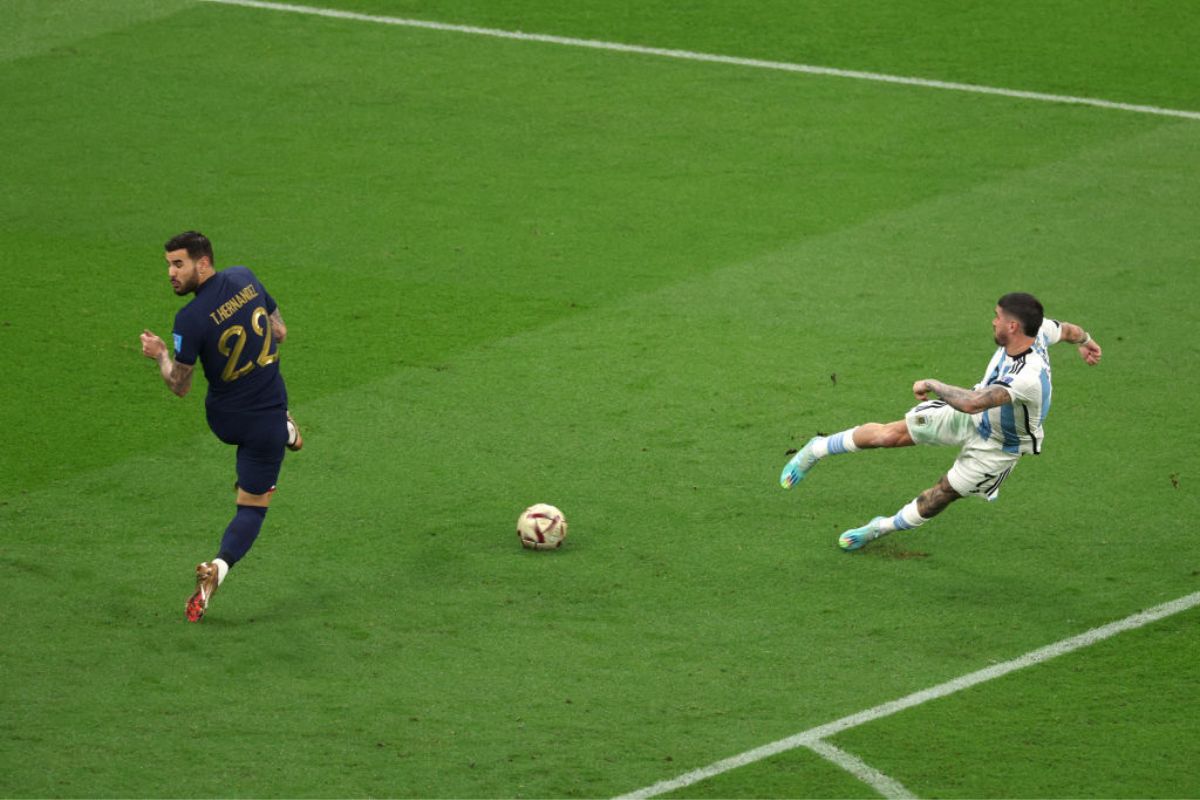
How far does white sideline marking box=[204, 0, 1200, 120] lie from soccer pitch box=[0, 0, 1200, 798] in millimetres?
88

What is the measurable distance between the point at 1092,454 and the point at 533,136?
806 centimetres

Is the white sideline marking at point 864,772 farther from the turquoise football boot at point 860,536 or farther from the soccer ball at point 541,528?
the soccer ball at point 541,528

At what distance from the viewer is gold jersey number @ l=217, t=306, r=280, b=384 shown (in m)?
9.91

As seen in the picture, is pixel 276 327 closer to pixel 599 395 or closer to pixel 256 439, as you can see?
pixel 256 439

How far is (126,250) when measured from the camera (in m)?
15.8

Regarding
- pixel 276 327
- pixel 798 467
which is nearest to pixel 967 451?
pixel 798 467

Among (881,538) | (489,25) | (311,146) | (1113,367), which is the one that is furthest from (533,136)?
(881,538)

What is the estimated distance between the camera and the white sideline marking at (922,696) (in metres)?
8.61

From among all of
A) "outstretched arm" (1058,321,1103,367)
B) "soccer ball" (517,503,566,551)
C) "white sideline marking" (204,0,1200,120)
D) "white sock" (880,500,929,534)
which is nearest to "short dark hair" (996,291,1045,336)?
"outstretched arm" (1058,321,1103,367)

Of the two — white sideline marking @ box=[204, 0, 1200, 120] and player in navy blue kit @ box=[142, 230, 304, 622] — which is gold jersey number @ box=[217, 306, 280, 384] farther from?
white sideline marking @ box=[204, 0, 1200, 120]

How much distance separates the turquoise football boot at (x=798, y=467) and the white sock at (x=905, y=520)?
1.95ft

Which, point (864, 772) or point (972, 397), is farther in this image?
point (972, 397)

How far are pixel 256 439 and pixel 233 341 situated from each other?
61 cm

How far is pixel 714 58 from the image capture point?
20.7 m
